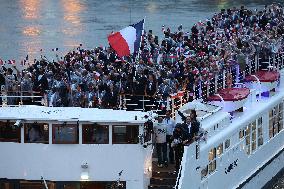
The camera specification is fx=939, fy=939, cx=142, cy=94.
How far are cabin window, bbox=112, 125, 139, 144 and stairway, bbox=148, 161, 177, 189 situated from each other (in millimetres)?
1286

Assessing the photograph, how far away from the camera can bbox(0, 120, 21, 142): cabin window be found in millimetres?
21156

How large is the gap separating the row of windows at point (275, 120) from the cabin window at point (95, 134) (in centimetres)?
903

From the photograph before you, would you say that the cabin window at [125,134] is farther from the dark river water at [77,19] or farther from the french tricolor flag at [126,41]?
the dark river water at [77,19]

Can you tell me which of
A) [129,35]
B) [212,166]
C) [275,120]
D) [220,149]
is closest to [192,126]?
[212,166]

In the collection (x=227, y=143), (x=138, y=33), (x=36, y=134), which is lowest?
(x=227, y=143)

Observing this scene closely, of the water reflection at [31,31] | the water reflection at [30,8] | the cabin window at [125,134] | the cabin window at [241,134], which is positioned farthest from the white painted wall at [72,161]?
the water reflection at [30,8]

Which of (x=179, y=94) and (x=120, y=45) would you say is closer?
(x=179, y=94)

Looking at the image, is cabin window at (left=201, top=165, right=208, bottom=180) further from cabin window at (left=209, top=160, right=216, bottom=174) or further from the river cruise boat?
the river cruise boat

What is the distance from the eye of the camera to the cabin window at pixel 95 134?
68.8 feet

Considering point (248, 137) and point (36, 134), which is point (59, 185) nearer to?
point (36, 134)

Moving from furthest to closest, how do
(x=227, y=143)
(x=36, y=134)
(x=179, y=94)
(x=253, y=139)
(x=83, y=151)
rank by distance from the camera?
1. (x=253, y=139)
2. (x=227, y=143)
3. (x=179, y=94)
4. (x=36, y=134)
5. (x=83, y=151)

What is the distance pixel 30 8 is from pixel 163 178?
7427cm

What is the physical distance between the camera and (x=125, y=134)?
831 inches

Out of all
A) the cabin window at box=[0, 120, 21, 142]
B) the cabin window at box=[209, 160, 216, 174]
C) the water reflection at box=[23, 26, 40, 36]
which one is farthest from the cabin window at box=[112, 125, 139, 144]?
the water reflection at box=[23, 26, 40, 36]
